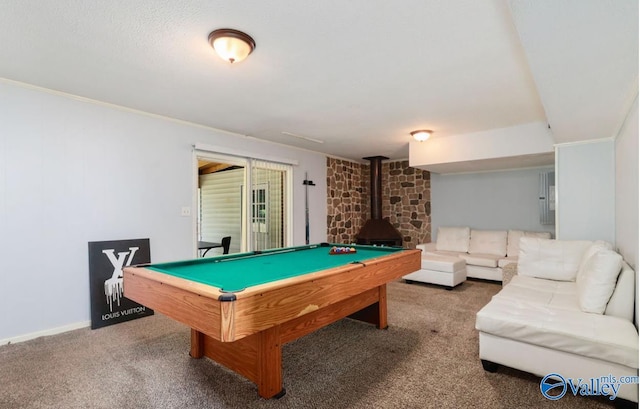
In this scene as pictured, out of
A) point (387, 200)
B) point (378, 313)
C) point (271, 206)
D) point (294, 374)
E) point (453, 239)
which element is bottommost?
point (294, 374)

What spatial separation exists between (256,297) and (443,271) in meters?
3.80

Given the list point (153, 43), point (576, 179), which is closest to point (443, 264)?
point (576, 179)

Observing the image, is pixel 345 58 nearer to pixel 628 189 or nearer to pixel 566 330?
pixel 566 330

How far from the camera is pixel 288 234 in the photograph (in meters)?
5.41

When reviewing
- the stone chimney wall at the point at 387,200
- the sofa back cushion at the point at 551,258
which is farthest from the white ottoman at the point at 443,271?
the stone chimney wall at the point at 387,200

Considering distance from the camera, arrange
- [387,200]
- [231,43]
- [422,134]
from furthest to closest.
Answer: [387,200] < [422,134] < [231,43]

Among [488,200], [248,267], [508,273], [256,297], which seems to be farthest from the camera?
[488,200]

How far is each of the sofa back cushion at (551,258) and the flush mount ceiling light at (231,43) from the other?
3.58 meters

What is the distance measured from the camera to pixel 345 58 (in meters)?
2.37

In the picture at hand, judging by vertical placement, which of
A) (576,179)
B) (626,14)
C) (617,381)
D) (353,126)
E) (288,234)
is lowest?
(617,381)

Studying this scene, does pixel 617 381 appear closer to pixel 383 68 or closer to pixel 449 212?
pixel 383 68

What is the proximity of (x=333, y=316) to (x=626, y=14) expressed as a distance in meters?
2.40

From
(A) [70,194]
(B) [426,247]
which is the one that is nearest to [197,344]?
(A) [70,194]

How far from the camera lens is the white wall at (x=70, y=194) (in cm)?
278
